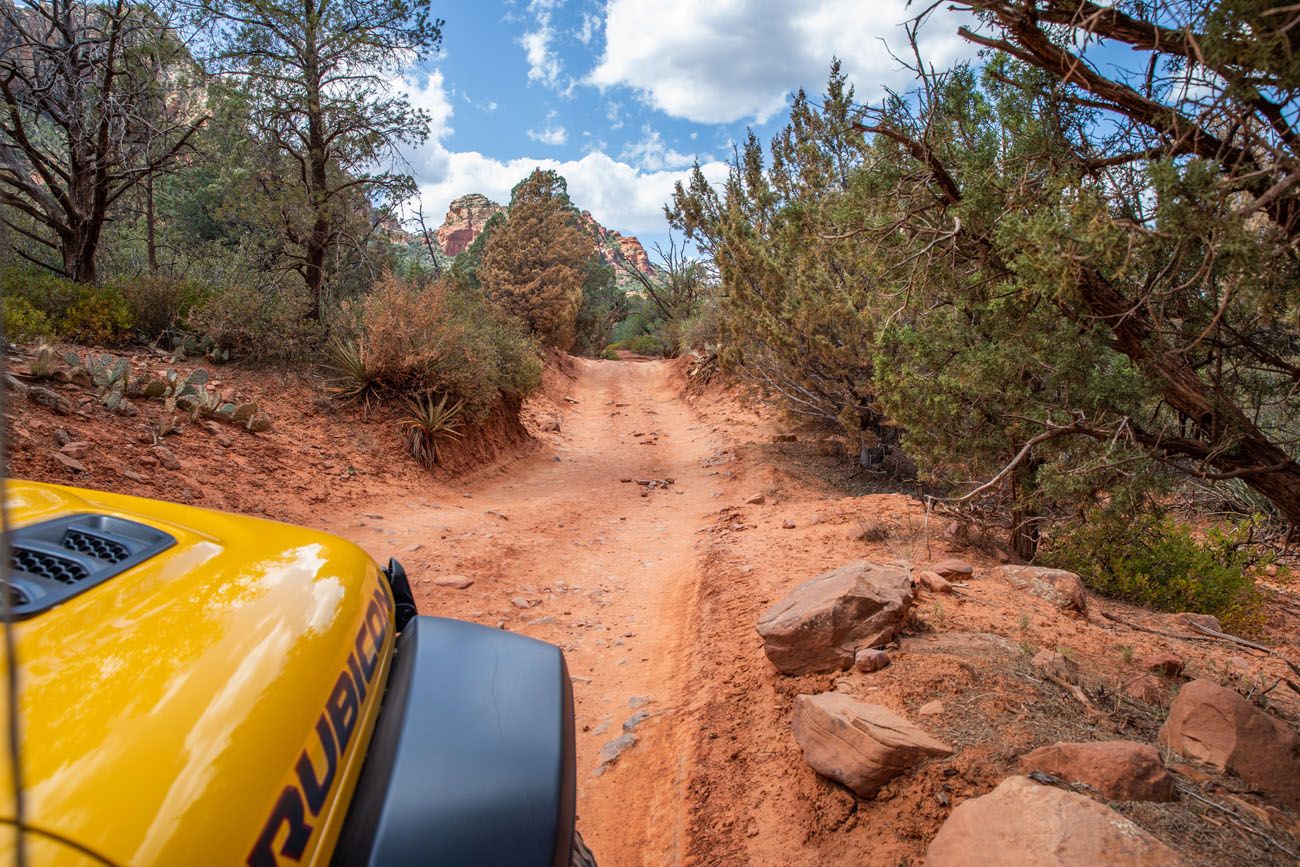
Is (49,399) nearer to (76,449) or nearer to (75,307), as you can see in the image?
(76,449)

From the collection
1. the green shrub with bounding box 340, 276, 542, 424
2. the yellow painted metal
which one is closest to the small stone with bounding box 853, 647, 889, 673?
the yellow painted metal

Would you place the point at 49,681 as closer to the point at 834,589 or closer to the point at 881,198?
the point at 834,589

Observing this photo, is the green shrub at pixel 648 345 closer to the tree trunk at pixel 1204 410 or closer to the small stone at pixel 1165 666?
the small stone at pixel 1165 666

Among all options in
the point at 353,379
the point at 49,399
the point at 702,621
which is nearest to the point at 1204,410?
the point at 702,621

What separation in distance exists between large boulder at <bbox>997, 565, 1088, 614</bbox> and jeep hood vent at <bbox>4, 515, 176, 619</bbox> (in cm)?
491

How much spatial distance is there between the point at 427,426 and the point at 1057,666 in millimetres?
7666

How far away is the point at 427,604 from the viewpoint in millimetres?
5152

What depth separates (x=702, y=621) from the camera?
492cm

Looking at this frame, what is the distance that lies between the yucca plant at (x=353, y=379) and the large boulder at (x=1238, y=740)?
28.8 feet

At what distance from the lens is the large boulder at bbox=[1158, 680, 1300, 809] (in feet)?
8.55

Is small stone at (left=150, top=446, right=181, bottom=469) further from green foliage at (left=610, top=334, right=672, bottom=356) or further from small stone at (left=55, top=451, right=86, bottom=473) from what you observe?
green foliage at (left=610, top=334, right=672, bottom=356)

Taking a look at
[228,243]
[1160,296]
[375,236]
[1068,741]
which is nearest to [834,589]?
[1068,741]

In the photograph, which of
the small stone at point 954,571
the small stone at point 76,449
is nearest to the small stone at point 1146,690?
the small stone at point 954,571

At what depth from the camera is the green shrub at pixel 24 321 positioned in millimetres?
6992
